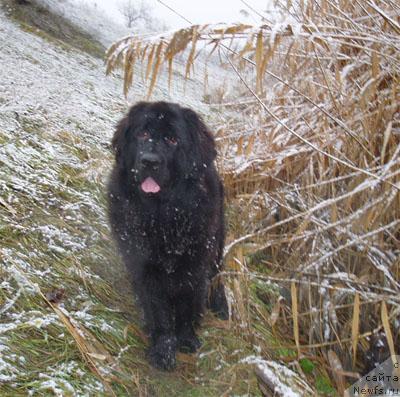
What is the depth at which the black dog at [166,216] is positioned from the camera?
2.32 metres

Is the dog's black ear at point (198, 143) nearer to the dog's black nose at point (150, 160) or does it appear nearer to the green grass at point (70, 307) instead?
the dog's black nose at point (150, 160)

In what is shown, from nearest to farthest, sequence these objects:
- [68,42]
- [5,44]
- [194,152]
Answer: [194,152] < [5,44] < [68,42]

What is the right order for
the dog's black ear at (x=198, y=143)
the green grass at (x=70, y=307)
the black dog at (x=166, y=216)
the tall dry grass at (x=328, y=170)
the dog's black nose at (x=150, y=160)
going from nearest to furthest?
the green grass at (x=70, y=307)
the tall dry grass at (x=328, y=170)
the dog's black nose at (x=150, y=160)
the black dog at (x=166, y=216)
the dog's black ear at (x=198, y=143)

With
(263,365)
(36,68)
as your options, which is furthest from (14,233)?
(36,68)

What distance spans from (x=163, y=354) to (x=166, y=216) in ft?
2.08

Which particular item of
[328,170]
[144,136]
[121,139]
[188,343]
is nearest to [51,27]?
[121,139]

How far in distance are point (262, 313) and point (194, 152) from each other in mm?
996

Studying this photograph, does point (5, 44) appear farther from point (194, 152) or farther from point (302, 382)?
point (302, 382)

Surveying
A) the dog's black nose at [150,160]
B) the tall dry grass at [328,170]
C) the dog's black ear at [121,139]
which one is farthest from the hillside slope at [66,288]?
the dog's black nose at [150,160]

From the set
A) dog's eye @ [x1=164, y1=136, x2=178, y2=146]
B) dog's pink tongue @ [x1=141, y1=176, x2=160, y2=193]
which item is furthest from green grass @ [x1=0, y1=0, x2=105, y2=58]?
dog's pink tongue @ [x1=141, y1=176, x2=160, y2=193]

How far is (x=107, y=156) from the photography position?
3789 mm

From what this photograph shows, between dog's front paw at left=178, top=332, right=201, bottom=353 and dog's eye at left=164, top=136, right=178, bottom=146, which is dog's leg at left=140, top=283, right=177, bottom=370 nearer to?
dog's front paw at left=178, top=332, right=201, bottom=353

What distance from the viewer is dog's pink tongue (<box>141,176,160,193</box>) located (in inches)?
89.6

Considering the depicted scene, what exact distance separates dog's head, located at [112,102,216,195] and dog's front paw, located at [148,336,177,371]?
694 millimetres
